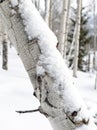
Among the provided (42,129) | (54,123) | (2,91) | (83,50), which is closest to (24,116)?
(42,129)

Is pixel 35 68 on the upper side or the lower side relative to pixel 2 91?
upper

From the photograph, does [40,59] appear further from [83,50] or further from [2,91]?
[83,50]

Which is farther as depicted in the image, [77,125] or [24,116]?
[24,116]

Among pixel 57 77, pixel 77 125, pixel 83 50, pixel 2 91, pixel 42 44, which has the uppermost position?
pixel 42 44

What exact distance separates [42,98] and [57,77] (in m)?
0.10

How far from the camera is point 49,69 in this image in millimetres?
1269

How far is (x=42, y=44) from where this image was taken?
1.26 meters

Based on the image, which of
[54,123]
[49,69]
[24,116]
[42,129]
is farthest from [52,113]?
[24,116]

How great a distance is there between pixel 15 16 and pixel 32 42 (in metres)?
0.11

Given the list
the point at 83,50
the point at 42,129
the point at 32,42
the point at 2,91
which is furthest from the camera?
the point at 83,50

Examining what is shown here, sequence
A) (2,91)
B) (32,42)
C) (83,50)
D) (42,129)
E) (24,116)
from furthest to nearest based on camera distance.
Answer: (83,50) → (2,91) → (24,116) → (42,129) → (32,42)

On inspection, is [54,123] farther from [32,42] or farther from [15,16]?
[15,16]

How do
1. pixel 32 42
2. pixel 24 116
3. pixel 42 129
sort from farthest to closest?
pixel 24 116 < pixel 42 129 < pixel 32 42

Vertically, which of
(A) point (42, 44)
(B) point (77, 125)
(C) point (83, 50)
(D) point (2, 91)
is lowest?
(C) point (83, 50)
